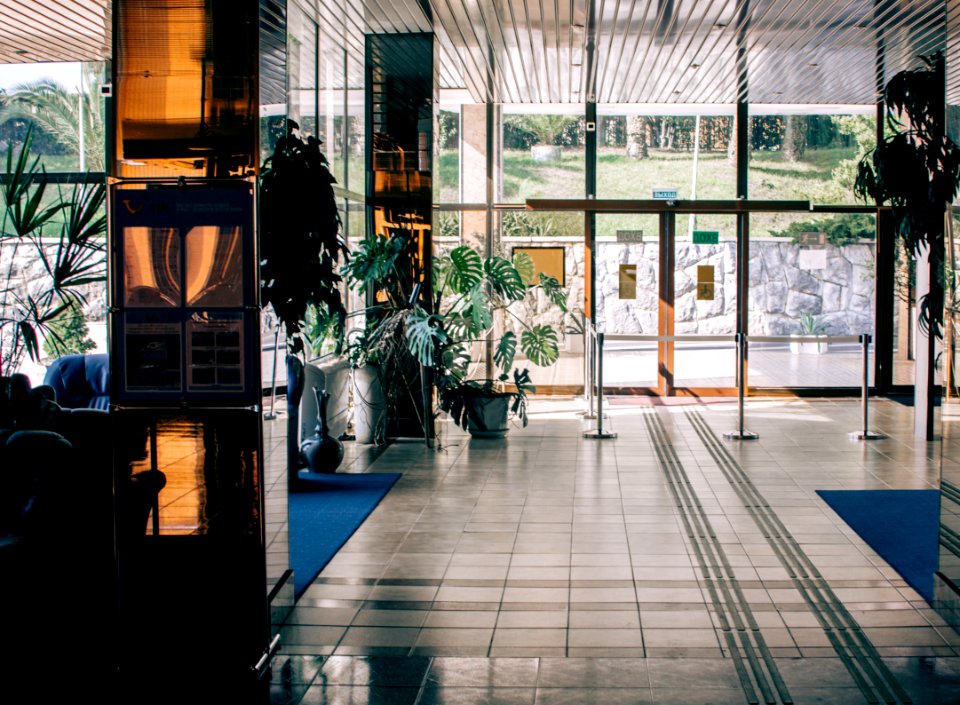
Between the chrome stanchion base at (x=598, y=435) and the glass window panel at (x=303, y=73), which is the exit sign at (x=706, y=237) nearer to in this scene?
the chrome stanchion base at (x=598, y=435)

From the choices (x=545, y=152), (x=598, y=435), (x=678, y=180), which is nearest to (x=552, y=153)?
(x=545, y=152)

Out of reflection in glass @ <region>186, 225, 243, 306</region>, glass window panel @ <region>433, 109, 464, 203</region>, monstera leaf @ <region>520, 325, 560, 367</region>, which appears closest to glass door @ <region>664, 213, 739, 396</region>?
monstera leaf @ <region>520, 325, 560, 367</region>

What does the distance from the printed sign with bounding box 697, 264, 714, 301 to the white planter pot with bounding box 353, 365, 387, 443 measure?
16.1 feet

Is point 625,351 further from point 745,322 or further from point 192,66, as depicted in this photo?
point 192,66

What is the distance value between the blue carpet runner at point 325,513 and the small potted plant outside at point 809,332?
6.60m

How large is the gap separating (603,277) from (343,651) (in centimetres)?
869

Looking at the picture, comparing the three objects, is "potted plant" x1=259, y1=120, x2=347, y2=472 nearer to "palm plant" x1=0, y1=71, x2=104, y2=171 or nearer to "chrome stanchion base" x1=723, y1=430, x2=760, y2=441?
"palm plant" x1=0, y1=71, x2=104, y2=171

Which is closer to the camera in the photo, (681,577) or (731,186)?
(681,577)

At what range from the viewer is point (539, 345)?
10.6 metres

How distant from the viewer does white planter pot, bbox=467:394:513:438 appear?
30.8 ft

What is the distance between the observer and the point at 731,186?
12094 mm

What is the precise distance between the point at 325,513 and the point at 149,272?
3048mm

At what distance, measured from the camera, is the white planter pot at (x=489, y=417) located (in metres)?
9.40

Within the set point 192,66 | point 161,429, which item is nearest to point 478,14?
point 192,66
